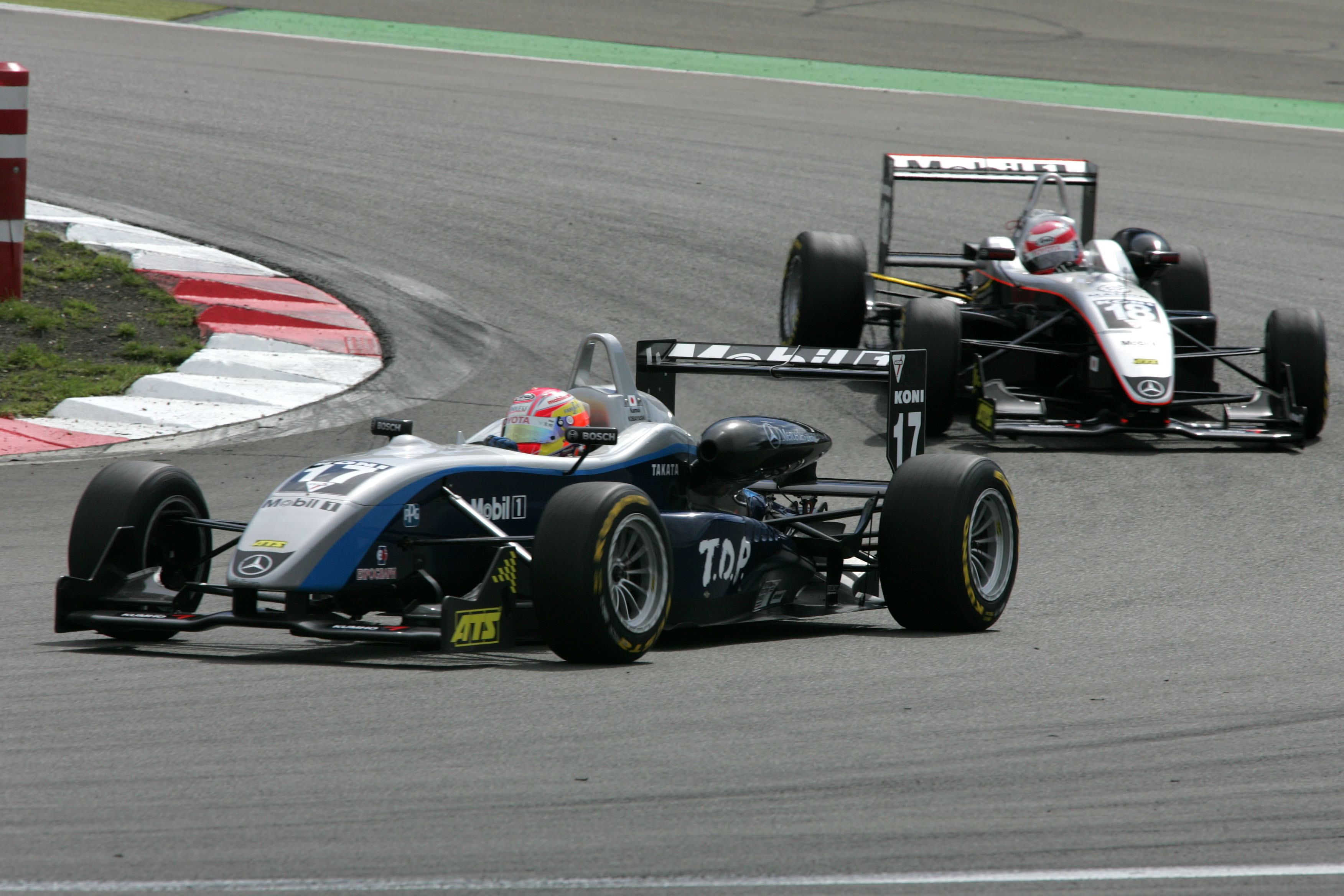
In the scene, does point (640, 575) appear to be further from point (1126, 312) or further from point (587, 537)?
point (1126, 312)

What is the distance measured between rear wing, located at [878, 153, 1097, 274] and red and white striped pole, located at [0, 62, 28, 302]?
6.22 meters

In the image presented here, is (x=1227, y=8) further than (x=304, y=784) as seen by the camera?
Yes

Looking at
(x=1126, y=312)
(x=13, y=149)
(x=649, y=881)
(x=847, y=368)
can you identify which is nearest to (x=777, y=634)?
(x=847, y=368)

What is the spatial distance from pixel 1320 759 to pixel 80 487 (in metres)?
6.35

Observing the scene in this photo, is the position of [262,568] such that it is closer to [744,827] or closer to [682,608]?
[682,608]

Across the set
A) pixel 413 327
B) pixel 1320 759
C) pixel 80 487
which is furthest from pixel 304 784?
pixel 413 327

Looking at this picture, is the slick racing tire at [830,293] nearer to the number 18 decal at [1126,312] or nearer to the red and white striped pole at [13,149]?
the number 18 decal at [1126,312]

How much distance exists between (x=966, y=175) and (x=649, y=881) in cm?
1015

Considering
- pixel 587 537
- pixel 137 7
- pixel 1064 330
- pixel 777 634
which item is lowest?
pixel 777 634

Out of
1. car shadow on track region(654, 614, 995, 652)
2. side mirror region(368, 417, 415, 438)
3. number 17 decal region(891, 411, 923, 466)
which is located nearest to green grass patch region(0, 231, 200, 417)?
side mirror region(368, 417, 415, 438)

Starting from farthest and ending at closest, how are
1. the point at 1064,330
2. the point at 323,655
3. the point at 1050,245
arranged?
the point at 1050,245, the point at 1064,330, the point at 323,655

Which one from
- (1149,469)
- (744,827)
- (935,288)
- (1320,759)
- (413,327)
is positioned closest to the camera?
(744,827)

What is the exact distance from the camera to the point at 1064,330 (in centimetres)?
1212

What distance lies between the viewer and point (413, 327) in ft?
41.8
